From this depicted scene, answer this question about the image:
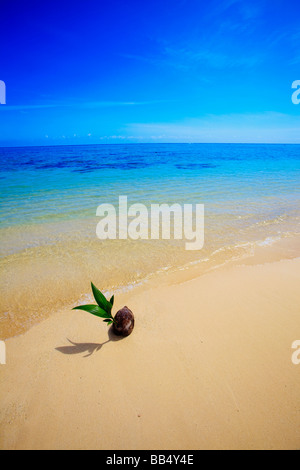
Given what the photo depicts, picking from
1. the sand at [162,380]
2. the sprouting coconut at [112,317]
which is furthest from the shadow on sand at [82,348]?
the sprouting coconut at [112,317]

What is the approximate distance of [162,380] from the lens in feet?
6.90

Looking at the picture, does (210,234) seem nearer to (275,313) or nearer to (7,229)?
(275,313)

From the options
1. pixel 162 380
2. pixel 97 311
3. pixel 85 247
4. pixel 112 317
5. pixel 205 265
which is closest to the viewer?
pixel 162 380

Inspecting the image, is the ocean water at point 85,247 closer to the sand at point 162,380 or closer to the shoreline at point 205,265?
the shoreline at point 205,265

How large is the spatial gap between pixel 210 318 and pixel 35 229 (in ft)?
18.9

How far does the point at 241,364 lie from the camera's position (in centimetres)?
222

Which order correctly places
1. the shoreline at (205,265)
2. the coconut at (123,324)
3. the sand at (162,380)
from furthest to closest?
1. the shoreline at (205,265)
2. the coconut at (123,324)
3. the sand at (162,380)

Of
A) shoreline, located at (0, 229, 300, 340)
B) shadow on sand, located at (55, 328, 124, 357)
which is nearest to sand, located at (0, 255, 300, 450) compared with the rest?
shadow on sand, located at (55, 328, 124, 357)

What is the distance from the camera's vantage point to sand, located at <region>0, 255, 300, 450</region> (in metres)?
1.72

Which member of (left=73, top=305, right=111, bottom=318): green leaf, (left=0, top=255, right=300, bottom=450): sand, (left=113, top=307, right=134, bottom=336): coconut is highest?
(left=73, top=305, right=111, bottom=318): green leaf

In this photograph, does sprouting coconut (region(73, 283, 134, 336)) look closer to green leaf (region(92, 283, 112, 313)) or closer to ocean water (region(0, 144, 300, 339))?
green leaf (region(92, 283, 112, 313))

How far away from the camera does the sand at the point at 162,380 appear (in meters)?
1.72

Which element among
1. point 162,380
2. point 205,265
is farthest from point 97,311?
point 205,265

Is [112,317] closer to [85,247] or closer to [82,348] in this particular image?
[82,348]
